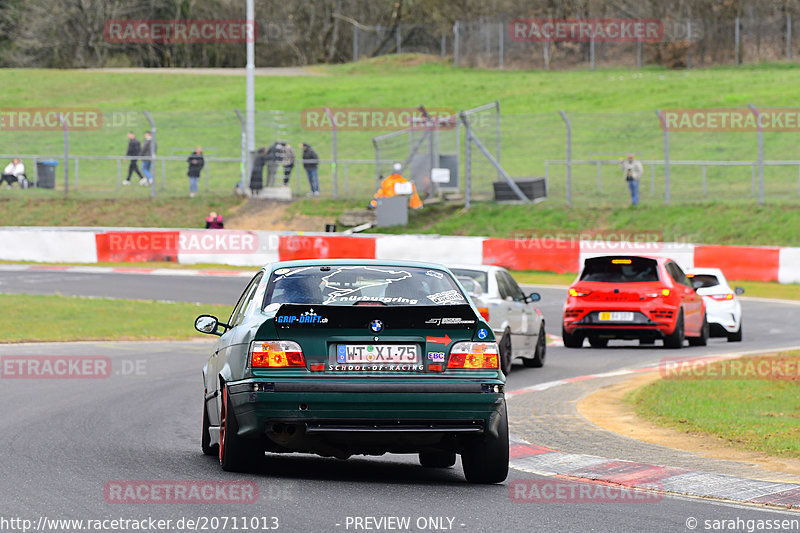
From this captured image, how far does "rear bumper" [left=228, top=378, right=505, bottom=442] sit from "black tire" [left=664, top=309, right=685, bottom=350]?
12.3 metres

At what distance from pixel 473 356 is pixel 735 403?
6068mm

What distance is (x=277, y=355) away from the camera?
8250 millimetres

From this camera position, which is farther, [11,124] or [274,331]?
[11,124]

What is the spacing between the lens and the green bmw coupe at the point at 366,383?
8.16 metres

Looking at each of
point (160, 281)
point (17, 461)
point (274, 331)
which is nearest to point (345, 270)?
point (274, 331)

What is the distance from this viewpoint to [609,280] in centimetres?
2016

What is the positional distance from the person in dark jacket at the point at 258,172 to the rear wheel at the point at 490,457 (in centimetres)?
3291

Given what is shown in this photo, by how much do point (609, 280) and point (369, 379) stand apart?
12398 millimetres

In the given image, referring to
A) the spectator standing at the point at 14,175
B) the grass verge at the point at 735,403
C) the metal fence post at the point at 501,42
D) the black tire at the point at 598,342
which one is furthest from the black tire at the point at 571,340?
the metal fence post at the point at 501,42

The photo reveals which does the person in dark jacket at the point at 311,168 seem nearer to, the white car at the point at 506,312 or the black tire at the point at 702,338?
the black tire at the point at 702,338

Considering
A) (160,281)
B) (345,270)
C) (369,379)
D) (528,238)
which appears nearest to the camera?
(369,379)

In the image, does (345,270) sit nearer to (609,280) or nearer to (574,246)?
(609,280)

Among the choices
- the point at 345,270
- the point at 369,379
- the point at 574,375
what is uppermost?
the point at 345,270

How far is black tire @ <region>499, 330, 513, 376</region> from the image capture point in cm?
1648
